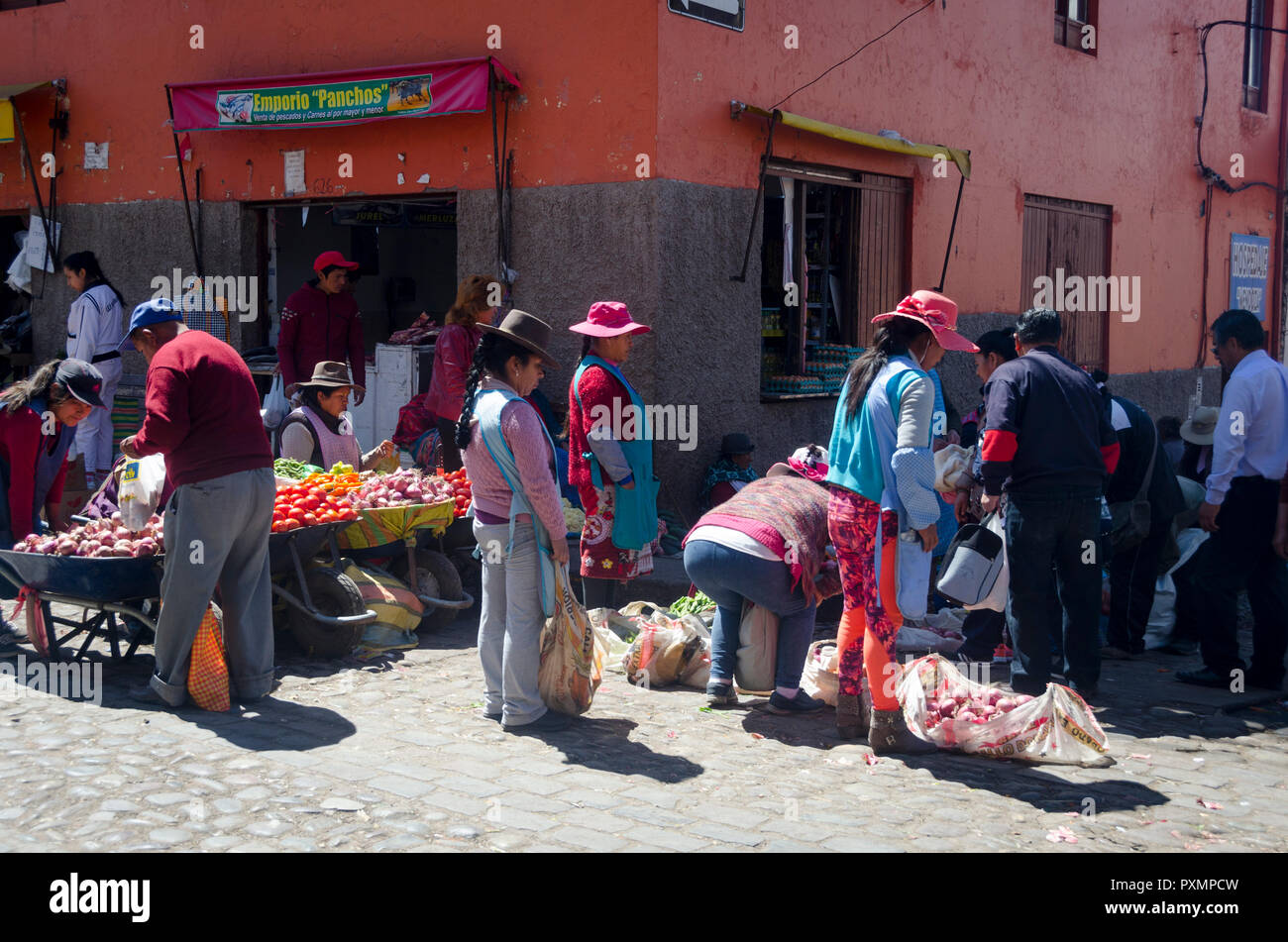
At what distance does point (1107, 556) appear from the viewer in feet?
21.2

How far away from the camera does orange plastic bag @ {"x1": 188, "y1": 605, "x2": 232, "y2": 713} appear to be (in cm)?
596

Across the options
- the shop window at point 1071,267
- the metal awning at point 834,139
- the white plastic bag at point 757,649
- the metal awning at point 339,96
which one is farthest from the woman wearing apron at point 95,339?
the shop window at point 1071,267

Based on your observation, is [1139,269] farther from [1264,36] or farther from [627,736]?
[627,736]

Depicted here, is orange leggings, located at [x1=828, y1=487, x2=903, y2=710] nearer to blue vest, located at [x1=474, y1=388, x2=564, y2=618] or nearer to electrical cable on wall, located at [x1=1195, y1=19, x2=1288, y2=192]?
blue vest, located at [x1=474, y1=388, x2=564, y2=618]

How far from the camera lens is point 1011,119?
43.7ft

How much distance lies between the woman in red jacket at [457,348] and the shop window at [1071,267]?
271 inches

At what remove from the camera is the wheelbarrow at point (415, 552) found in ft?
24.5

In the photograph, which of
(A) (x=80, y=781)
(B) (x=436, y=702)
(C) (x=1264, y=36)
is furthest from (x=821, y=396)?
(C) (x=1264, y=36)

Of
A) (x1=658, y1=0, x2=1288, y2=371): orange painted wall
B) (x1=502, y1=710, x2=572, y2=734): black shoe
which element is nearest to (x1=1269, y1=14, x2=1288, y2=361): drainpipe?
(x1=658, y1=0, x2=1288, y2=371): orange painted wall

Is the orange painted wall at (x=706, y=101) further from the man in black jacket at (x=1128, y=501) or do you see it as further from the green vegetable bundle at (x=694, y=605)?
the man in black jacket at (x=1128, y=501)

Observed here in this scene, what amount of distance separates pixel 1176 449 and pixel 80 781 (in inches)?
329

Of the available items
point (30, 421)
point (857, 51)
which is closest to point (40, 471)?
point (30, 421)

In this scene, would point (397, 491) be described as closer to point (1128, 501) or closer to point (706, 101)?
point (706, 101)

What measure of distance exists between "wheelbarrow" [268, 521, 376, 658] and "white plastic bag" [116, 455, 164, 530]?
70cm
